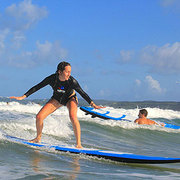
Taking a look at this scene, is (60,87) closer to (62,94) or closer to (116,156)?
(62,94)

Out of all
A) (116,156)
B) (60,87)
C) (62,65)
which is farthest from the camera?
(60,87)

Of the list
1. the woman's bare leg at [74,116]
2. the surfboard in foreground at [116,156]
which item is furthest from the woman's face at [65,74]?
the surfboard in foreground at [116,156]

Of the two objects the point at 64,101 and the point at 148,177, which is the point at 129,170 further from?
the point at 64,101

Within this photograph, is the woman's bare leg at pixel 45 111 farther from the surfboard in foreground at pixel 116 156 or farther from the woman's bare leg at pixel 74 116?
the surfboard in foreground at pixel 116 156

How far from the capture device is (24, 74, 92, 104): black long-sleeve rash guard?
5523mm

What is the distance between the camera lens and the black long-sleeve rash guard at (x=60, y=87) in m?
5.52

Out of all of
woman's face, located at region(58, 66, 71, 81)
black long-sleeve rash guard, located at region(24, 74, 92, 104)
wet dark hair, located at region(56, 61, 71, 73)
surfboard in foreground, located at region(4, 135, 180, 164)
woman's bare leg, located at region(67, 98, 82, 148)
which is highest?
wet dark hair, located at region(56, 61, 71, 73)

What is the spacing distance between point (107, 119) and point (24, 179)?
32.7 feet

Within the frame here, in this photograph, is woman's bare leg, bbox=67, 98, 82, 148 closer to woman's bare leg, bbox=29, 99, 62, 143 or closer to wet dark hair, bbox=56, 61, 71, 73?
woman's bare leg, bbox=29, 99, 62, 143

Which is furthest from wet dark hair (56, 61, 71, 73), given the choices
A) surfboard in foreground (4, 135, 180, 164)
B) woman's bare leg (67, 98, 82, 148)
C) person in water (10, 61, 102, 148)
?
surfboard in foreground (4, 135, 180, 164)

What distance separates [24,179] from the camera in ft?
11.6

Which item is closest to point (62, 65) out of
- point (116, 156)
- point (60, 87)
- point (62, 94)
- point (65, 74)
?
point (65, 74)

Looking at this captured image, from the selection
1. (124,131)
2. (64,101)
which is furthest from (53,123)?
(64,101)

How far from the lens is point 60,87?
5.54 m
